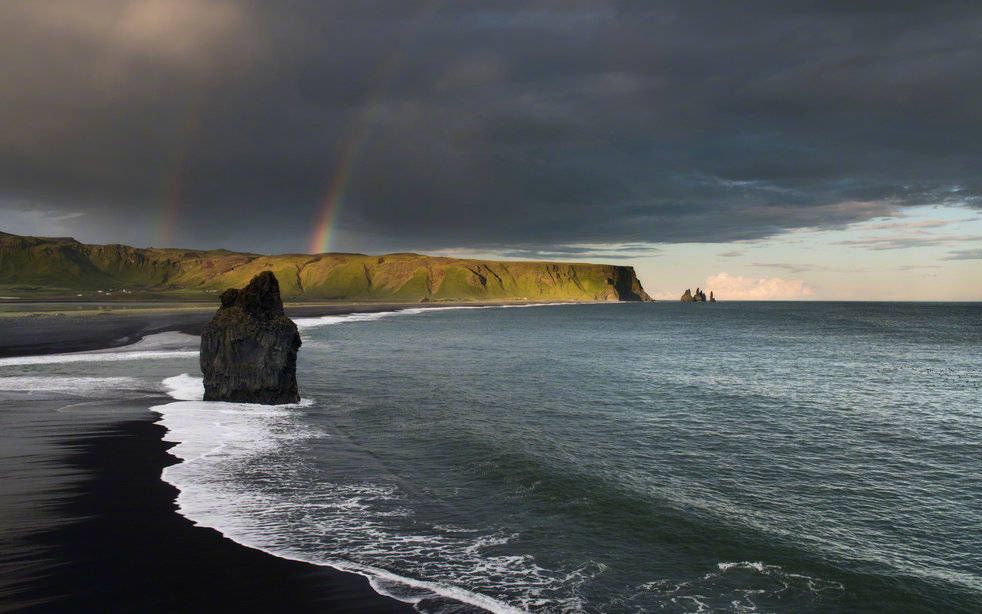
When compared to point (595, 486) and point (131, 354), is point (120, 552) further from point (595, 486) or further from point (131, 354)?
point (131, 354)

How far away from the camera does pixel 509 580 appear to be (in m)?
11.8

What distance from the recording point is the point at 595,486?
60.6 ft

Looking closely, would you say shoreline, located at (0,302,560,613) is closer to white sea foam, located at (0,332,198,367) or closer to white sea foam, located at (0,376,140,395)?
white sea foam, located at (0,376,140,395)

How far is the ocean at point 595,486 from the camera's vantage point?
12039mm

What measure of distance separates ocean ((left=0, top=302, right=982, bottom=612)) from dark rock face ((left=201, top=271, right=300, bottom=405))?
188 centimetres

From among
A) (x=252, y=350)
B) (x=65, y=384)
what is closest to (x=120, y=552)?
(x=252, y=350)

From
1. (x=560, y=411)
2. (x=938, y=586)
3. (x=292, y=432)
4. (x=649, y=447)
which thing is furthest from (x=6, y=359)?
(x=938, y=586)

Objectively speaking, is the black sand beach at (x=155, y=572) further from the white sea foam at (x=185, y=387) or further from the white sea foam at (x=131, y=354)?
the white sea foam at (x=131, y=354)

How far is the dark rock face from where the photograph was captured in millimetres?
30109

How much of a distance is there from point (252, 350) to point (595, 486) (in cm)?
1969

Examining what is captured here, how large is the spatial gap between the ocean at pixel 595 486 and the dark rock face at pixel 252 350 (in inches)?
74.0

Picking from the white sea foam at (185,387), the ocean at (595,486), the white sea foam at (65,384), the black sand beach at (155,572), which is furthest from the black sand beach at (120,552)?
the white sea foam at (65,384)

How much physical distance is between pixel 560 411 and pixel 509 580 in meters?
20.7

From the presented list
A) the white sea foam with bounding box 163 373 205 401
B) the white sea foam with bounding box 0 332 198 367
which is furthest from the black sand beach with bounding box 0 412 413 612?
the white sea foam with bounding box 0 332 198 367
